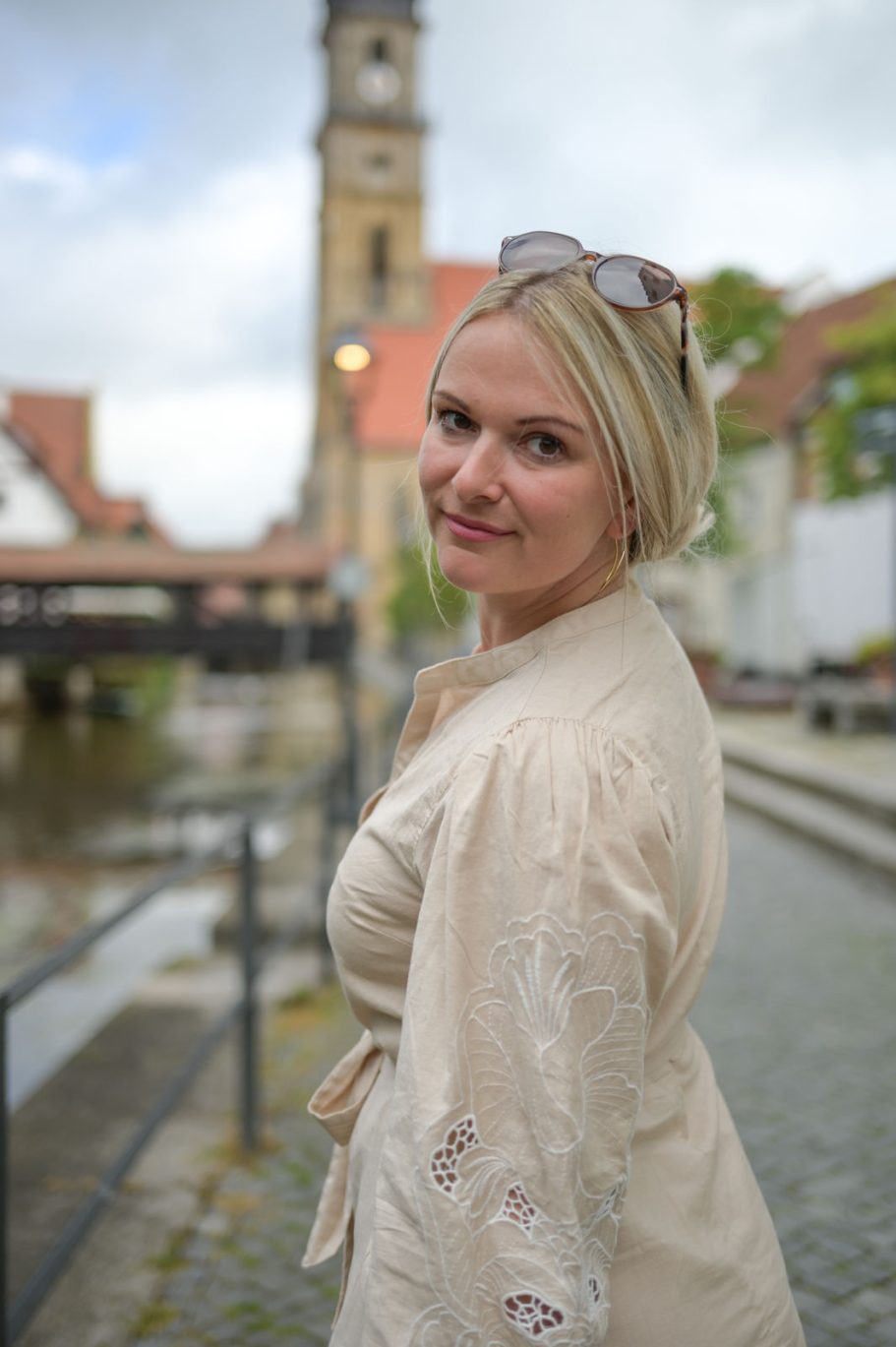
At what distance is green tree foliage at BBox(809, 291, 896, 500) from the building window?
4710 centimetres

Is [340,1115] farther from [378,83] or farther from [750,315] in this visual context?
[378,83]

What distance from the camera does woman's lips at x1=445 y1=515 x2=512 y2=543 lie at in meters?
1.28

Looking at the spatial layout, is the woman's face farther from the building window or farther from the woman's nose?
the building window

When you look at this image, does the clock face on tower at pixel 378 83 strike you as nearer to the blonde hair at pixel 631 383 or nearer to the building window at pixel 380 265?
the building window at pixel 380 265

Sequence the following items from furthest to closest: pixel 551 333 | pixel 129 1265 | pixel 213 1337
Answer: pixel 129 1265 → pixel 213 1337 → pixel 551 333

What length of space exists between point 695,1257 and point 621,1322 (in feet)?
0.34

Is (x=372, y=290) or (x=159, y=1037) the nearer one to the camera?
(x=159, y=1037)

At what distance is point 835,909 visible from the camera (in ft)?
22.0

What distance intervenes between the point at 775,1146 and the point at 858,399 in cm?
1834

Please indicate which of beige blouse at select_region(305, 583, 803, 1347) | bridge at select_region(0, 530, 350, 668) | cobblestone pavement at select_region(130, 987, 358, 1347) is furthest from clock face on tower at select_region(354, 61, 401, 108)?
beige blouse at select_region(305, 583, 803, 1347)

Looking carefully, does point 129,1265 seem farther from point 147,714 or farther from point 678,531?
point 147,714

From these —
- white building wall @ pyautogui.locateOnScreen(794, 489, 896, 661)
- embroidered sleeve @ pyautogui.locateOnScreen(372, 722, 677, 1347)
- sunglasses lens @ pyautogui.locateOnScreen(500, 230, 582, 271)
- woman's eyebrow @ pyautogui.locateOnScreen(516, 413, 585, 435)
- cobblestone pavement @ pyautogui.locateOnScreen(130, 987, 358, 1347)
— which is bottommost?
cobblestone pavement @ pyautogui.locateOnScreen(130, 987, 358, 1347)

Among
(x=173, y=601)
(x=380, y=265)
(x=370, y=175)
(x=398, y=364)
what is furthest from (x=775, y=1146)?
(x=370, y=175)

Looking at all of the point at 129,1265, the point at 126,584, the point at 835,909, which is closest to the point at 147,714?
the point at 126,584
